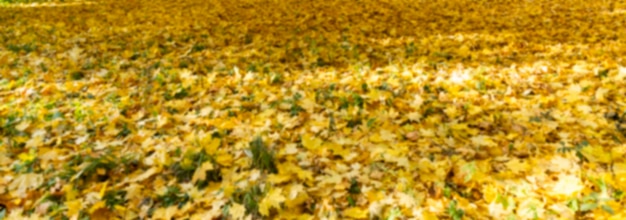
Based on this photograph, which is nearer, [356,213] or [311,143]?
[356,213]

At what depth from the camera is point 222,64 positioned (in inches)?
204

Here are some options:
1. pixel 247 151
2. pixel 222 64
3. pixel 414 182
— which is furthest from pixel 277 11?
pixel 414 182

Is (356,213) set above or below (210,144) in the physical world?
below

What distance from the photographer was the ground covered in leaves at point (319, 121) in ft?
8.70

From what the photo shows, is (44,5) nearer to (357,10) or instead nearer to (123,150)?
(357,10)

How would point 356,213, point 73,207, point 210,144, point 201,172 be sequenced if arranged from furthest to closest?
point 210,144 → point 201,172 → point 73,207 → point 356,213

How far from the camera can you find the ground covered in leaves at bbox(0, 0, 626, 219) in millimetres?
2652

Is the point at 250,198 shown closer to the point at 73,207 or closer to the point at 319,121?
the point at 73,207

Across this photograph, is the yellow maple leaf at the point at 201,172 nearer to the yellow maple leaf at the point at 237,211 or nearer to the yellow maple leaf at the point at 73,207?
the yellow maple leaf at the point at 237,211

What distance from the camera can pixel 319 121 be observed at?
3.63 meters

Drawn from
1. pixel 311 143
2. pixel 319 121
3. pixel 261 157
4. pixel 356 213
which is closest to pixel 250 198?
pixel 261 157

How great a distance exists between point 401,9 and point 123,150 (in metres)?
5.86

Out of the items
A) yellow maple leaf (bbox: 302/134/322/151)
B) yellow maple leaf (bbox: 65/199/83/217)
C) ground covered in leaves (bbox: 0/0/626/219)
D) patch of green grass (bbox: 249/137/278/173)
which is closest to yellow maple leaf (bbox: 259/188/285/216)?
ground covered in leaves (bbox: 0/0/626/219)

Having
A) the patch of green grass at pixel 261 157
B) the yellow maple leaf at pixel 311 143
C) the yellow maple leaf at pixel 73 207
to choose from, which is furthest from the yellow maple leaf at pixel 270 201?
the yellow maple leaf at pixel 73 207
